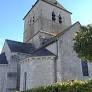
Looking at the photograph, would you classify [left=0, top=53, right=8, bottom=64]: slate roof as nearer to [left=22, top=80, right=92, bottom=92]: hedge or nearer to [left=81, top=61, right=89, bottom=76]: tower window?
[left=81, top=61, right=89, bottom=76]: tower window

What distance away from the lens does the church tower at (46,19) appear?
996 inches

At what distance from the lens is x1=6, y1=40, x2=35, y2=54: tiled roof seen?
74.0 feet

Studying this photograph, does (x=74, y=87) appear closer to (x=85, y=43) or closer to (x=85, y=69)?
(x=85, y=43)

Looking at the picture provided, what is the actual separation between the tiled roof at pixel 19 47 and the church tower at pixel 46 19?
1.73m

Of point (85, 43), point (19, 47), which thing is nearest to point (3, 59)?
point (19, 47)

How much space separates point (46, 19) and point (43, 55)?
9955mm

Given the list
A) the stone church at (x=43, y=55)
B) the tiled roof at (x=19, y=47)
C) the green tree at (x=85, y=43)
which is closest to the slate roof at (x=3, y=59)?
the stone church at (x=43, y=55)

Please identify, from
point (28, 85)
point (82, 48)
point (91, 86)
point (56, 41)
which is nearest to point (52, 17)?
point (56, 41)

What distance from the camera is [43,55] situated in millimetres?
16938

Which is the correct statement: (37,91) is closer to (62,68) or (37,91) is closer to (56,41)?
(62,68)

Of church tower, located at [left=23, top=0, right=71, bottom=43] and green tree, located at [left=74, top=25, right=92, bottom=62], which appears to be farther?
church tower, located at [left=23, top=0, right=71, bottom=43]

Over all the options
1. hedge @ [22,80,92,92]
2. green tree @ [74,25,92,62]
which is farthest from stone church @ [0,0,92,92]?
hedge @ [22,80,92,92]

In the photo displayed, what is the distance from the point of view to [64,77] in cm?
1628

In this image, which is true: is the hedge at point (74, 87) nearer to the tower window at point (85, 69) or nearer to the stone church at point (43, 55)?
the stone church at point (43, 55)
